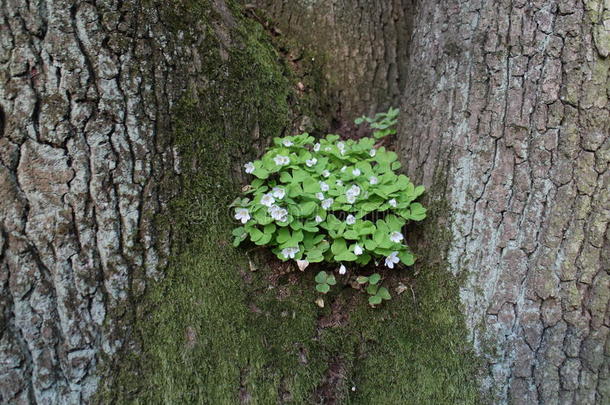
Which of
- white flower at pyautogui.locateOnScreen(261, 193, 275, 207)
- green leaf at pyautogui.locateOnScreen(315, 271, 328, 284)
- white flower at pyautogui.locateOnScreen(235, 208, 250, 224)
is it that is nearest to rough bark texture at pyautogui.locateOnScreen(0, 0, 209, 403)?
white flower at pyautogui.locateOnScreen(235, 208, 250, 224)

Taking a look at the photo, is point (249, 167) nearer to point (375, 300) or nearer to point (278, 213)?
point (278, 213)

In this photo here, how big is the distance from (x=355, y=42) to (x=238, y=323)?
7.36 ft

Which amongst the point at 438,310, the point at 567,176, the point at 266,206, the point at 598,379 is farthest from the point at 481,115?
the point at 598,379

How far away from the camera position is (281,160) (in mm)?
2453

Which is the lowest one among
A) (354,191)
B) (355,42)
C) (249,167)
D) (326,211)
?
(326,211)

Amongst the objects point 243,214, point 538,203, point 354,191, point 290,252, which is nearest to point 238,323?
point 290,252

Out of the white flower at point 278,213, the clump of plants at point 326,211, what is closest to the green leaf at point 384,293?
the clump of plants at point 326,211

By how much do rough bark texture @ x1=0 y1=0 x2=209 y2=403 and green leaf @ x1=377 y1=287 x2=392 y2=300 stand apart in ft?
3.80

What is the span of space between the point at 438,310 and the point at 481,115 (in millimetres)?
1071

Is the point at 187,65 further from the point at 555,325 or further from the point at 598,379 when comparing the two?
the point at 598,379

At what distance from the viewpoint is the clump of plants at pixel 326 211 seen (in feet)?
7.61

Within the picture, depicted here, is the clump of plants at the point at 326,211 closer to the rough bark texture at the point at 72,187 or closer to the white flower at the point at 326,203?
the white flower at the point at 326,203

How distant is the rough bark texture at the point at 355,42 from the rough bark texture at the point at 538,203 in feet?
3.50

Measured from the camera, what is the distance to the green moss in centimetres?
214
